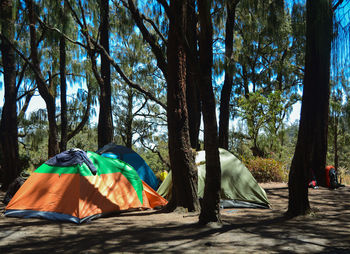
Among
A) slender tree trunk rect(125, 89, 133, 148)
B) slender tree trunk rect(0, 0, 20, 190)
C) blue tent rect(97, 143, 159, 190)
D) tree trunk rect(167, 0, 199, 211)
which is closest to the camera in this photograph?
tree trunk rect(167, 0, 199, 211)

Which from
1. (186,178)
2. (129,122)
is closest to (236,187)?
(186,178)

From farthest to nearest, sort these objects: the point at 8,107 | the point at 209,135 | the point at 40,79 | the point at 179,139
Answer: the point at 8,107 → the point at 40,79 → the point at 179,139 → the point at 209,135

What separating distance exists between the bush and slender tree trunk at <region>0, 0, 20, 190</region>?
24.4ft

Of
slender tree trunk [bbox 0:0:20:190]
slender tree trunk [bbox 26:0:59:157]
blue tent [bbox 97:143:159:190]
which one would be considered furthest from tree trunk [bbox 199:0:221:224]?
slender tree trunk [bbox 0:0:20:190]

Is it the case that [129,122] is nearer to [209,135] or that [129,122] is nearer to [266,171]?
[266,171]

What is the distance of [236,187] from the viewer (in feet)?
22.6

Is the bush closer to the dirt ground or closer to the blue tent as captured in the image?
the blue tent

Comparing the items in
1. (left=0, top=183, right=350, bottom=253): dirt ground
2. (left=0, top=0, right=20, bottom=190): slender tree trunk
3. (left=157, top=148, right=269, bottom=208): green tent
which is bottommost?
(left=0, top=183, right=350, bottom=253): dirt ground

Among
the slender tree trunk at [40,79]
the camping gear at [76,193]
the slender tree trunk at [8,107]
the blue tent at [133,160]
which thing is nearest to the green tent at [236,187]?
the camping gear at [76,193]

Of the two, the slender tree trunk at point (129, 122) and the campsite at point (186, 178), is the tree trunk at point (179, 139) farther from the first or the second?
the slender tree trunk at point (129, 122)

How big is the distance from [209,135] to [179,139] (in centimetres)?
132

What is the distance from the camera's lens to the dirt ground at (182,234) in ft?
12.1

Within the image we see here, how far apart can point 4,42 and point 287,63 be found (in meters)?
13.6

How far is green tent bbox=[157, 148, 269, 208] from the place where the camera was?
6718 millimetres
